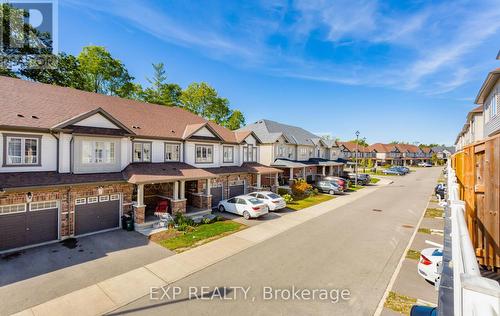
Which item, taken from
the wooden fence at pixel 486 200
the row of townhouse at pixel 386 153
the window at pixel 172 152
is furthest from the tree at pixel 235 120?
the wooden fence at pixel 486 200

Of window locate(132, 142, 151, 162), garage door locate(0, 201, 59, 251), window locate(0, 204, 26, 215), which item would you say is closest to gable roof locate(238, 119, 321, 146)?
window locate(132, 142, 151, 162)

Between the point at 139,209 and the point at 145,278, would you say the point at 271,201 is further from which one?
the point at 145,278

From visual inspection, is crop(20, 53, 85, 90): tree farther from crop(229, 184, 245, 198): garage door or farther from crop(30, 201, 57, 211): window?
crop(229, 184, 245, 198): garage door

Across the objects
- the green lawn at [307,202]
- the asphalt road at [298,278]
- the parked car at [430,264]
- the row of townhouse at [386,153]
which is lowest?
the asphalt road at [298,278]

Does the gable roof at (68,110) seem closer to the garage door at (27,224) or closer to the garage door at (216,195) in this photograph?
the garage door at (27,224)

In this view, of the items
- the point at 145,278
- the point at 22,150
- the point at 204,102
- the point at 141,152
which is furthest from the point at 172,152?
the point at 204,102

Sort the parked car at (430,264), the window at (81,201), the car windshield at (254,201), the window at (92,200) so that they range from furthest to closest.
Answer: the car windshield at (254,201), the window at (92,200), the window at (81,201), the parked car at (430,264)
